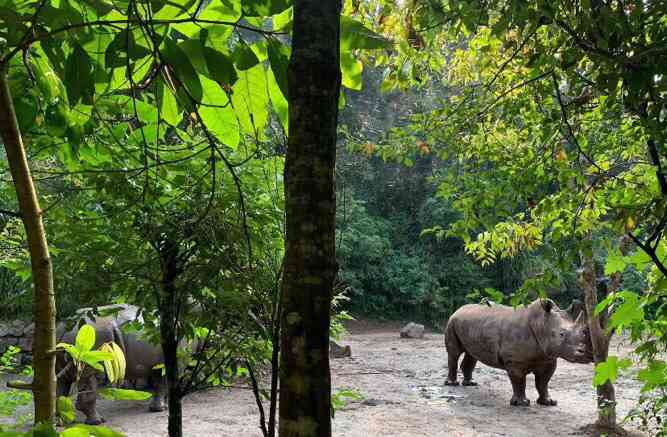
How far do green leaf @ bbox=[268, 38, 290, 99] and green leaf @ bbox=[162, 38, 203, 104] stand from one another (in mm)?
147

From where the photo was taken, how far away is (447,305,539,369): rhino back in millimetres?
8336

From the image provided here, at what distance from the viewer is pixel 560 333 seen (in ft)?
25.7

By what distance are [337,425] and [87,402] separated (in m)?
2.99

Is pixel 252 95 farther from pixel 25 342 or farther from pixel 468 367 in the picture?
pixel 25 342

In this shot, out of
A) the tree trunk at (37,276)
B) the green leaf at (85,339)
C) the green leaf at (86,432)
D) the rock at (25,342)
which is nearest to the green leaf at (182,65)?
the tree trunk at (37,276)

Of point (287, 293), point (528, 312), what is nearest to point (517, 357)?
point (528, 312)

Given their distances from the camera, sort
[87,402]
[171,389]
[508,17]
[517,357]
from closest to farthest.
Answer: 1. [508,17]
2. [171,389]
3. [87,402]
4. [517,357]

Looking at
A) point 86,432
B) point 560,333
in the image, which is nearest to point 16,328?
point 560,333

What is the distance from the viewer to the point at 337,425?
22.5ft

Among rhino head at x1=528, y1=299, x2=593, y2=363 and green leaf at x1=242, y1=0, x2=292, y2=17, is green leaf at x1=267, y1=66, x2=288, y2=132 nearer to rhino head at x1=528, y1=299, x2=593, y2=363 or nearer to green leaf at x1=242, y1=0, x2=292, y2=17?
green leaf at x1=242, y1=0, x2=292, y2=17

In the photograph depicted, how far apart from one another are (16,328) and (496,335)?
10.3 metres

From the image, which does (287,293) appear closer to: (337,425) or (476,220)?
(476,220)

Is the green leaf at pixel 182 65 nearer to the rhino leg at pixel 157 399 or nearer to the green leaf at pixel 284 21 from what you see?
the green leaf at pixel 284 21

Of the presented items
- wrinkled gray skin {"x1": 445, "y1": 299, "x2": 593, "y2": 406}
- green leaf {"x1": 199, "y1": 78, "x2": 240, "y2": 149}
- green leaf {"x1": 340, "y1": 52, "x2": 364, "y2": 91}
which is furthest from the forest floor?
green leaf {"x1": 199, "y1": 78, "x2": 240, "y2": 149}
